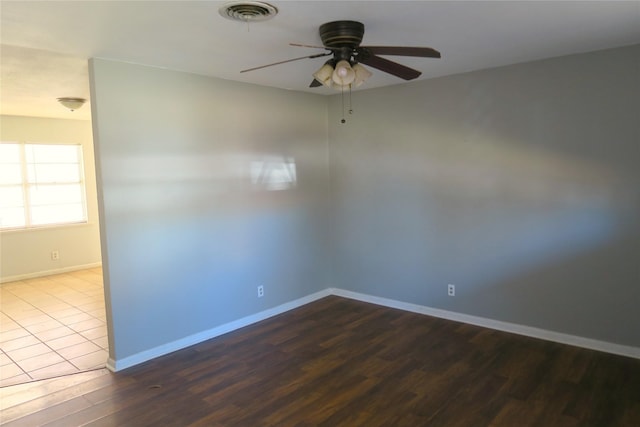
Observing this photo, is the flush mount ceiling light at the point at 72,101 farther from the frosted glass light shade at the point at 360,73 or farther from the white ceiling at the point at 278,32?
the frosted glass light shade at the point at 360,73

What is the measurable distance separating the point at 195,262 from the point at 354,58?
2291mm

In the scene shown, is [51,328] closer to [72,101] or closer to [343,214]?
[72,101]

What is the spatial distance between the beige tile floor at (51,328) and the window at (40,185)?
37.9 inches

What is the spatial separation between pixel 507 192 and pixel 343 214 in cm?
187

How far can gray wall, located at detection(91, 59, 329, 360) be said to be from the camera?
3.28m

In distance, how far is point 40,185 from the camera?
6430 millimetres

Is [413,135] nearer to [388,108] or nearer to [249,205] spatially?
[388,108]

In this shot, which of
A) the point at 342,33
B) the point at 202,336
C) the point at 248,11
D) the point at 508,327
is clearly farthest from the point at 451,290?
the point at 248,11

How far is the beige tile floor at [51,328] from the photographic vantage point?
3451 mm

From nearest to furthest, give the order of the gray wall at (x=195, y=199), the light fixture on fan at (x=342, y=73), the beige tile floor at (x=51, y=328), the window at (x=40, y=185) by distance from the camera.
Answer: the light fixture on fan at (x=342, y=73) < the gray wall at (x=195, y=199) < the beige tile floor at (x=51, y=328) < the window at (x=40, y=185)

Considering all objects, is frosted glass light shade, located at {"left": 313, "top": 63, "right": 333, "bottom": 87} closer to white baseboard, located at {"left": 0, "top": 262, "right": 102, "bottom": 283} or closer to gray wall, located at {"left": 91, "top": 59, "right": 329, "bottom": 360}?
gray wall, located at {"left": 91, "top": 59, "right": 329, "bottom": 360}

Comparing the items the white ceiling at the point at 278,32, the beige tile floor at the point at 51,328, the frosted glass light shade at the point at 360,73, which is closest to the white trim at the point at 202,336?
the beige tile floor at the point at 51,328

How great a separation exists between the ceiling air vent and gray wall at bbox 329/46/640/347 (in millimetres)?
2354

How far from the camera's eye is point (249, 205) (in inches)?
166
